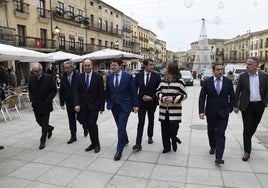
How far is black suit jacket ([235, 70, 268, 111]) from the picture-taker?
4266 millimetres

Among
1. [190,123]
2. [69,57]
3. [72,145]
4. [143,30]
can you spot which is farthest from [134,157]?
[143,30]

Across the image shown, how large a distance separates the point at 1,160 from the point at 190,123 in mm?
4821

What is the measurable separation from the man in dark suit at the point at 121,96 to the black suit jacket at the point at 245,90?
5.82ft

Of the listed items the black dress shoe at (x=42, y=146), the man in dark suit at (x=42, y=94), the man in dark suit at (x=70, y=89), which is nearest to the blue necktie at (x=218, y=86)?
the man in dark suit at (x=70, y=89)

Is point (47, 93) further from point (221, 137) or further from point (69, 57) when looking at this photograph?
point (69, 57)

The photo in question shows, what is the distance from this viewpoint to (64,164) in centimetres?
430

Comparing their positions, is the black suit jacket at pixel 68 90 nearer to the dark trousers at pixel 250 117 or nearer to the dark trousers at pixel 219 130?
the dark trousers at pixel 219 130

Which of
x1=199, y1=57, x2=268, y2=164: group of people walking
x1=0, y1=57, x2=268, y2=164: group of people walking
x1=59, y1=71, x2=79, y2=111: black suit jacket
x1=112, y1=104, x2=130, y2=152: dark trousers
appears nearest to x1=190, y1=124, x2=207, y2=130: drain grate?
x1=0, y1=57, x2=268, y2=164: group of people walking

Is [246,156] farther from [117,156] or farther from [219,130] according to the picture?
[117,156]

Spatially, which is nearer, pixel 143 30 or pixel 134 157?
pixel 134 157

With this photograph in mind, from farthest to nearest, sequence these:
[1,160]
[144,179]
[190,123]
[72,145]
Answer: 1. [190,123]
2. [72,145]
3. [1,160]
4. [144,179]

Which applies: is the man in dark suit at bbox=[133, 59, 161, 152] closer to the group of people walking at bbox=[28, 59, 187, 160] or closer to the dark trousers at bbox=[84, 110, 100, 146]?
the group of people walking at bbox=[28, 59, 187, 160]

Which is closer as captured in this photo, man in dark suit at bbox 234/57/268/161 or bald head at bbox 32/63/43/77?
man in dark suit at bbox 234/57/268/161

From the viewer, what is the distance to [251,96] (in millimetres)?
4316
